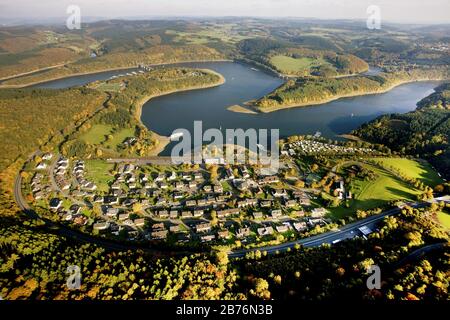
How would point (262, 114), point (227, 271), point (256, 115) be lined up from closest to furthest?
1. point (227, 271)
2. point (256, 115)
3. point (262, 114)

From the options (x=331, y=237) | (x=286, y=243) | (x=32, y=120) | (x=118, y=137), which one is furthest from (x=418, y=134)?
(x=32, y=120)

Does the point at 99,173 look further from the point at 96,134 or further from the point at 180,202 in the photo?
the point at 96,134

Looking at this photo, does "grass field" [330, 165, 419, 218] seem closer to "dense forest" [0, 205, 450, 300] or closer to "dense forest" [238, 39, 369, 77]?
"dense forest" [0, 205, 450, 300]

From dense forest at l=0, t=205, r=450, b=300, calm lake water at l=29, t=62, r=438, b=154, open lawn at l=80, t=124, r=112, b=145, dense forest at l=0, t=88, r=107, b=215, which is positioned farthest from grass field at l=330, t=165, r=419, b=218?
open lawn at l=80, t=124, r=112, b=145

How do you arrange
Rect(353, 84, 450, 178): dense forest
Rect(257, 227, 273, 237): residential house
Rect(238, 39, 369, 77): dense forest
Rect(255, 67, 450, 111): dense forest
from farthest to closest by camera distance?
1. Rect(238, 39, 369, 77): dense forest
2. Rect(255, 67, 450, 111): dense forest
3. Rect(353, 84, 450, 178): dense forest
4. Rect(257, 227, 273, 237): residential house

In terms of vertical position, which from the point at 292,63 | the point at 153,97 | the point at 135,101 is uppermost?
the point at 292,63

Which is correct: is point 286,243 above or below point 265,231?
below
